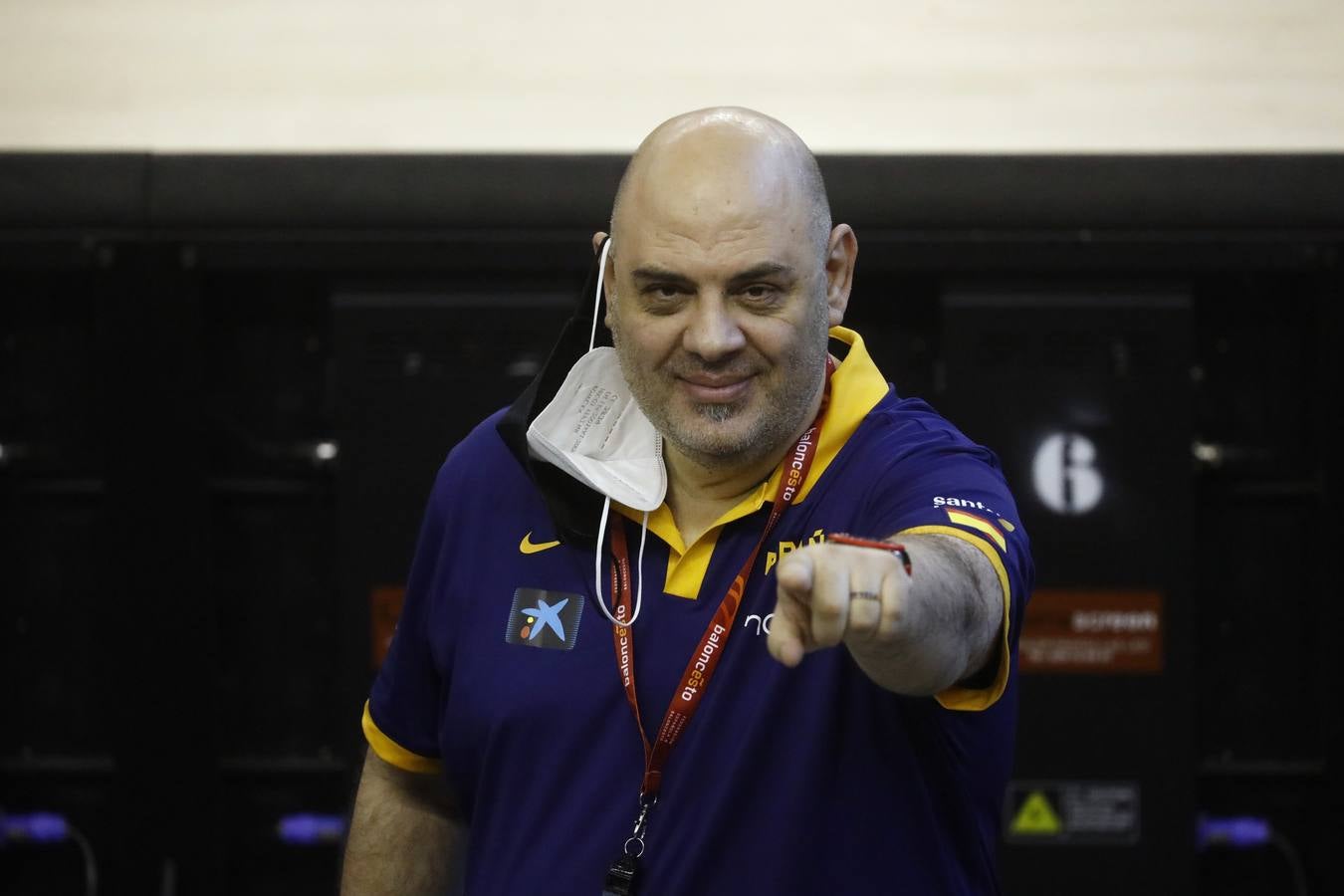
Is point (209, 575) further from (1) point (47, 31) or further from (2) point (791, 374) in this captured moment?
(2) point (791, 374)

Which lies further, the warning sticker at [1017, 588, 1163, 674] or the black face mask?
the warning sticker at [1017, 588, 1163, 674]

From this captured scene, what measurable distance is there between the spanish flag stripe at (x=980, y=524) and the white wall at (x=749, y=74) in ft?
4.61

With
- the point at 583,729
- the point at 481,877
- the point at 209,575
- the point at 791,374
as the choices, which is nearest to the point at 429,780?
the point at 481,877

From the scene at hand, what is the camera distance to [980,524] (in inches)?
45.5

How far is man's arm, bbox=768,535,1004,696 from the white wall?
4.91ft

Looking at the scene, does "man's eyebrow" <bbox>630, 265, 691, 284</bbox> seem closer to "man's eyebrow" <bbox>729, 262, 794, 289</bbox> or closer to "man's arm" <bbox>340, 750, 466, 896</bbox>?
"man's eyebrow" <bbox>729, 262, 794, 289</bbox>

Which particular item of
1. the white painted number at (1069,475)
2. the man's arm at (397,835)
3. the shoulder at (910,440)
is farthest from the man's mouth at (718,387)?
the white painted number at (1069,475)

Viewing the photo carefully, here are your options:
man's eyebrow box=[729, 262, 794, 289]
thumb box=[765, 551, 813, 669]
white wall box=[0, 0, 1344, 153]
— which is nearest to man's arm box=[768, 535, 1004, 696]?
thumb box=[765, 551, 813, 669]

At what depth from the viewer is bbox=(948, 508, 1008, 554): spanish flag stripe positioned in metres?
1.15

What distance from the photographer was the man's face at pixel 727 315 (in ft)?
4.16

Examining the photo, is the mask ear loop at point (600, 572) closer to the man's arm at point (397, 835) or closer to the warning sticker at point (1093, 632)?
the man's arm at point (397, 835)

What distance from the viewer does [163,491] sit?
97.5 inches

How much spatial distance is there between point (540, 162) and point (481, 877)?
4.44ft

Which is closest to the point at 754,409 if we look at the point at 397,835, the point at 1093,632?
the point at 397,835
